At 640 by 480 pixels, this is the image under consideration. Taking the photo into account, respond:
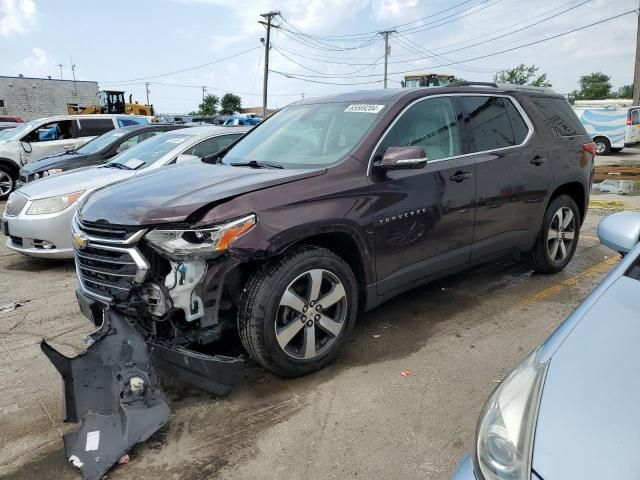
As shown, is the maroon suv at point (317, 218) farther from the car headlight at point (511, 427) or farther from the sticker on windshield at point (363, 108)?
the car headlight at point (511, 427)

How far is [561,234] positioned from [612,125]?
21167 mm

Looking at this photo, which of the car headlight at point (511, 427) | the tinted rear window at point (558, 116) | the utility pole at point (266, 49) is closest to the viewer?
the car headlight at point (511, 427)

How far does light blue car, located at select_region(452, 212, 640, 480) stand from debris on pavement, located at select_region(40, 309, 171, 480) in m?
1.66

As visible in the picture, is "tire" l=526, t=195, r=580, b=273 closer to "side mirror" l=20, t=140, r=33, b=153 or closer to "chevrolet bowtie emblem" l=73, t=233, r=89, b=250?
"chevrolet bowtie emblem" l=73, t=233, r=89, b=250

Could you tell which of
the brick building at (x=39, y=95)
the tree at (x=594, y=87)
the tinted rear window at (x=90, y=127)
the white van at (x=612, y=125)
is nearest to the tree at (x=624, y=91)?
the tree at (x=594, y=87)

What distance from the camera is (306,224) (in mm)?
3012

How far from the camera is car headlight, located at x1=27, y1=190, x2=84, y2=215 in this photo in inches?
220

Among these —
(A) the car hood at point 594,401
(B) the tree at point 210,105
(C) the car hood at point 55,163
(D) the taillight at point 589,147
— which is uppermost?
(B) the tree at point 210,105

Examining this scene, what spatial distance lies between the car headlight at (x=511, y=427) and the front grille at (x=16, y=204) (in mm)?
5660

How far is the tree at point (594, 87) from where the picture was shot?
83.5m

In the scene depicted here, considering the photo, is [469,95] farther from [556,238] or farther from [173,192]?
[173,192]

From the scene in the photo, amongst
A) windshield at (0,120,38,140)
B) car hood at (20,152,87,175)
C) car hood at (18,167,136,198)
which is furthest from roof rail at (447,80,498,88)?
windshield at (0,120,38,140)

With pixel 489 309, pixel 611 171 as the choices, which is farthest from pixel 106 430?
pixel 611 171

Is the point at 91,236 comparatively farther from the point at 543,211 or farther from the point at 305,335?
the point at 543,211
